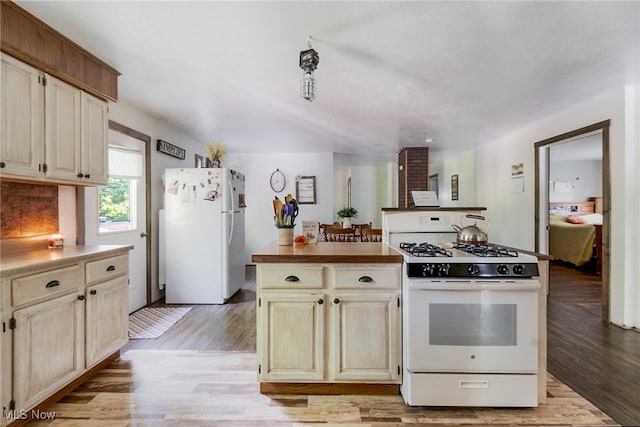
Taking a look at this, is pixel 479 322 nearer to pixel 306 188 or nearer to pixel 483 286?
pixel 483 286

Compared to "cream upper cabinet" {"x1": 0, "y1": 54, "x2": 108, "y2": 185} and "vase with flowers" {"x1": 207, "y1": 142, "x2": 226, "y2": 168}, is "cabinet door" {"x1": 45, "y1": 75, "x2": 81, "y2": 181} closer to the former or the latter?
"cream upper cabinet" {"x1": 0, "y1": 54, "x2": 108, "y2": 185}

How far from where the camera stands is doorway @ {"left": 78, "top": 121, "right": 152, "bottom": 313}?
3.04 metres

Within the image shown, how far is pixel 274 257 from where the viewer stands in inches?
73.7

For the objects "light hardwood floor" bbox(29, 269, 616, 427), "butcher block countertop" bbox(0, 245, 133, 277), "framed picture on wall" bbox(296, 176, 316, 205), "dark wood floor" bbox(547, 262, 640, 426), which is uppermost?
"framed picture on wall" bbox(296, 176, 316, 205)

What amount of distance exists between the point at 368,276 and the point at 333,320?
333 millimetres

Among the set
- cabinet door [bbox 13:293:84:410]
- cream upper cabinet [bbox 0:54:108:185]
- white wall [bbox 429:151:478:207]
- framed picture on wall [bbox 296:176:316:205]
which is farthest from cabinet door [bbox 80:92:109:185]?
white wall [bbox 429:151:478:207]

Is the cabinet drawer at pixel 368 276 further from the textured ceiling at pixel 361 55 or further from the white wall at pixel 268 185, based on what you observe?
the white wall at pixel 268 185

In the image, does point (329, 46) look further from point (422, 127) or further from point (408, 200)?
point (408, 200)

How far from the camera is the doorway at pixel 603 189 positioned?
314 cm

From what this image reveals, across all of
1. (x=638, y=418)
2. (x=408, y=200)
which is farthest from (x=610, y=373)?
(x=408, y=200)

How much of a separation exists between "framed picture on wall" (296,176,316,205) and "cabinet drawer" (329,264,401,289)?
4.38 m

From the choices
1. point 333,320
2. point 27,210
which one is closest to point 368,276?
point 333,320

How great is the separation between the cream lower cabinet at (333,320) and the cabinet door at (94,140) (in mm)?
1602

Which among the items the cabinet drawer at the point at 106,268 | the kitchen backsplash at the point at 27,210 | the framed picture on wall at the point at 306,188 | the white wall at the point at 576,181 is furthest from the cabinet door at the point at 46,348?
the white wall at the point at 576,181
